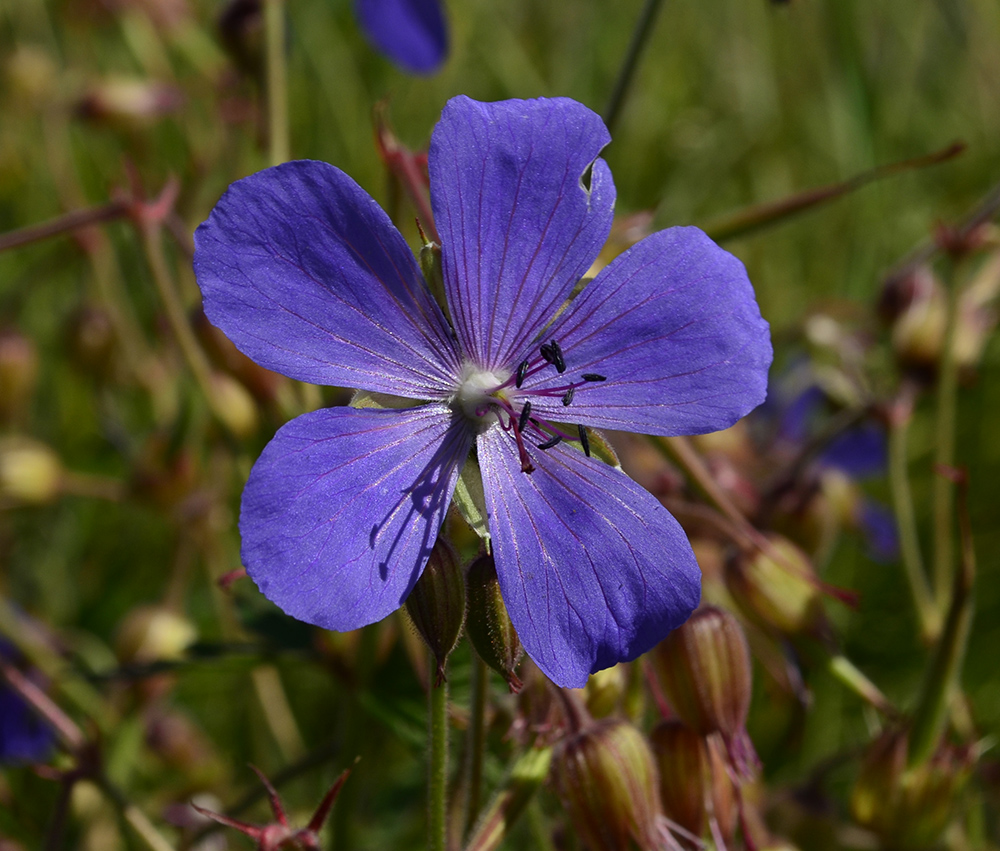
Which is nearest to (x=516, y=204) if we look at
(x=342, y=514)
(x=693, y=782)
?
(x=342, y=514)

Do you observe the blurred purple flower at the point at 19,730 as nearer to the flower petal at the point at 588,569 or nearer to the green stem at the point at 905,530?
the flower petal at the point at 588,569

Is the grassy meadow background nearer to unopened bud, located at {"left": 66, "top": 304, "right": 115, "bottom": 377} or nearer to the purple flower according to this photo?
unopened bud, located at {"left": 66, "top": 304, "right": 115, "bottom": 377}

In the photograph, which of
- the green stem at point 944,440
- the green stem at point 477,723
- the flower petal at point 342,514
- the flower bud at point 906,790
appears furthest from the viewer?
the green stem at point 944,440

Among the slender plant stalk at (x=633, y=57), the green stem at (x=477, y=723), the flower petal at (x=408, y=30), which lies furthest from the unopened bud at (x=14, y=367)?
the green stem at (x=477, y=723)

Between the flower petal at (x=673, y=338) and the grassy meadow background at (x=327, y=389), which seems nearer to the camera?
the flower petal at (x=673, y=338)

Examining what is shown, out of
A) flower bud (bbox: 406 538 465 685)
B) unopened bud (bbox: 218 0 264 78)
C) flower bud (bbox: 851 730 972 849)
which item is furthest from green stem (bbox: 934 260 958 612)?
unopened bud (bbox: 218 0 264 78)

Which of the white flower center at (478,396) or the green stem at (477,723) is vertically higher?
the white flower center at (478,396)
